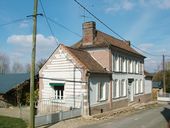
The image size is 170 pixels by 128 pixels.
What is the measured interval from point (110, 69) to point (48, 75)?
19.1ft

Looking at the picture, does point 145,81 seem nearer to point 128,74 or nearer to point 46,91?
point 128,74

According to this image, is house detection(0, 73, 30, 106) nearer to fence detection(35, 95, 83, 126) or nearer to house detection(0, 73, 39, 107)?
house detection(0, 73, 39, 107)

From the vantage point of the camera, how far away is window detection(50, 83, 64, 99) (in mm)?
24439

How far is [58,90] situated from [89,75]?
12.4ft

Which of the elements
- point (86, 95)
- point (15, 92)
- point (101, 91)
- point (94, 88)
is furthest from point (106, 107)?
point (15, 92)

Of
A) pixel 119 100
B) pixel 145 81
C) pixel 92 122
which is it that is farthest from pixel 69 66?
pixel 145 81

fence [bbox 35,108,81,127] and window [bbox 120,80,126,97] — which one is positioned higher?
window [bbox 120,80,126,97]

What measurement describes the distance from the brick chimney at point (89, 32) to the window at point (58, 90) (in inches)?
237

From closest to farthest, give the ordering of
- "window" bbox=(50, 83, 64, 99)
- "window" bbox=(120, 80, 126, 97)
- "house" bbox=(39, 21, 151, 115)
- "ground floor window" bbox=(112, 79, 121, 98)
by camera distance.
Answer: "house" bbox=(39, 21, 151, 115)
"window" bbox=(50, 83, 64, 99)
"ground floor window" bbox=(112, 79, 121, 98)
"window" bbox=(120, 80, 126, 97)

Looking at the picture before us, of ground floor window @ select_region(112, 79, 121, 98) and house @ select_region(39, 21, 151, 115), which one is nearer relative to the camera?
house @ select_region(39, 21, 151, 115)

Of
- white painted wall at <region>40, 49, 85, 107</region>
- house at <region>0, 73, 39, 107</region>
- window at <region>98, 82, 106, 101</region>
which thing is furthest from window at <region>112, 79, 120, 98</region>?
house at <region>0, 73, 39, 107</region>

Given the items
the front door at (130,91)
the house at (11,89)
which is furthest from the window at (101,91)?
the house at (11,89)

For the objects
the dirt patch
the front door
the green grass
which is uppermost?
the front door

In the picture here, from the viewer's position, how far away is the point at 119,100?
1139 inches
